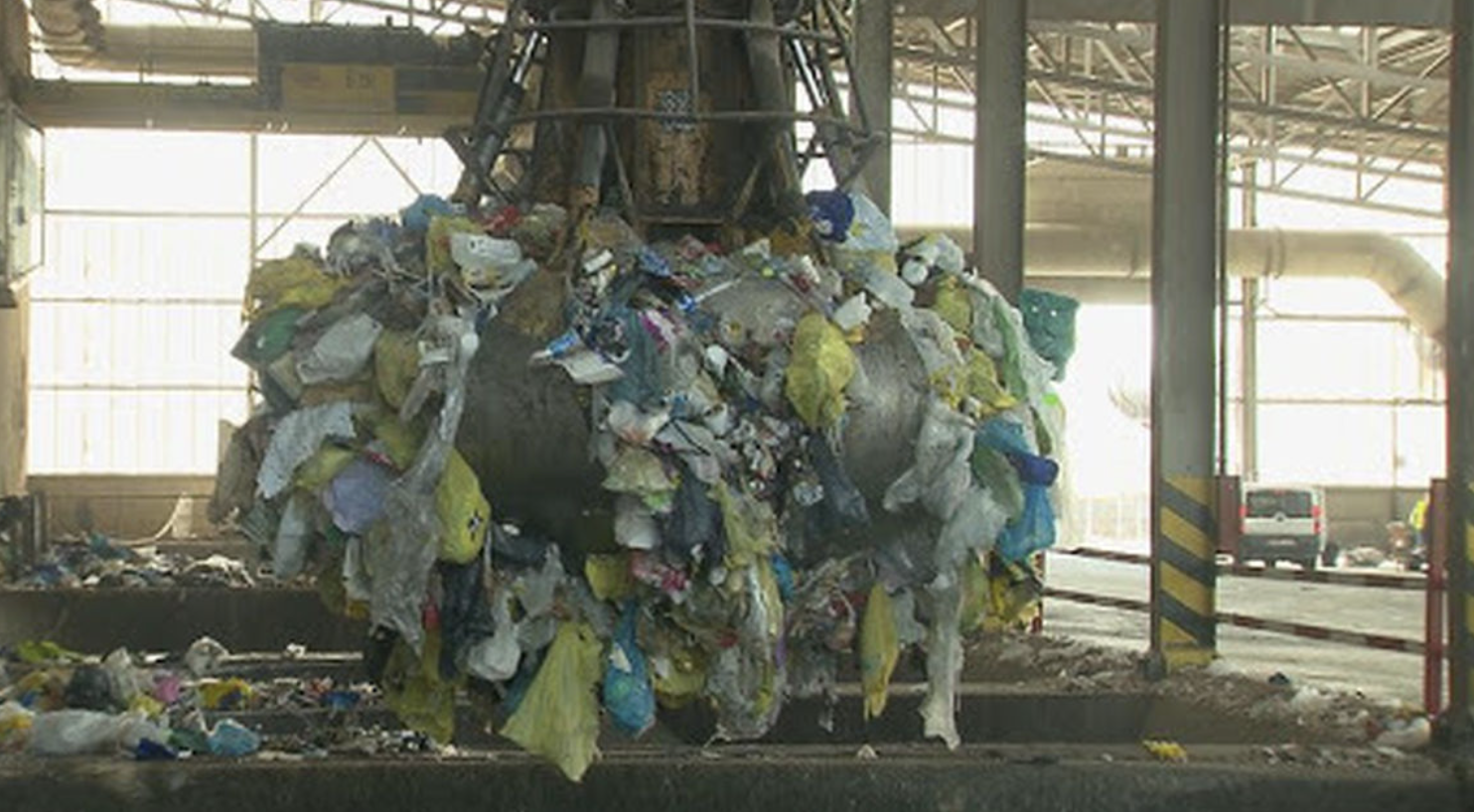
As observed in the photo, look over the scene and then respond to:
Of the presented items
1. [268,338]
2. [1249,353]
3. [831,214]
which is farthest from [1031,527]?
[1249,353]

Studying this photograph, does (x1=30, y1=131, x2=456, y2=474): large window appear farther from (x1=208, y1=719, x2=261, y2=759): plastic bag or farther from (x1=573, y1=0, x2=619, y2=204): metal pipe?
(x1=573, y1=0, x2=619, y2=204): metal pipe

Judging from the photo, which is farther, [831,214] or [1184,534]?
[1184,534]

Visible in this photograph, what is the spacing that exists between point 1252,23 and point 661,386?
14.1 m

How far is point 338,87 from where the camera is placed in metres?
20.4

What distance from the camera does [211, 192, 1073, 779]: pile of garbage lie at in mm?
5051

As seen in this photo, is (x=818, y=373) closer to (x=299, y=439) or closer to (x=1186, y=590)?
(x=299, y=439)

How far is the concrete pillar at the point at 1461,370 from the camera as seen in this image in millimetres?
8516

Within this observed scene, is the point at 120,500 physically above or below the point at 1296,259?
below

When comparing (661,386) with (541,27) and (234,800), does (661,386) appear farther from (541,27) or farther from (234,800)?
(234,800)

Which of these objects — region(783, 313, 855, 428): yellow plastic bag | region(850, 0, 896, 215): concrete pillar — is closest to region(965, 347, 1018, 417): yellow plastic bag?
region(783, 313, 855, 428): yellow plastic bag

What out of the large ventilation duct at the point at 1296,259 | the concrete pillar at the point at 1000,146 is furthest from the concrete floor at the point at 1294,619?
the large ventilation duct at the point at 1296,259

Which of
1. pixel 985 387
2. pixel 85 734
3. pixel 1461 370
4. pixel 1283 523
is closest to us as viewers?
pixel 985 387

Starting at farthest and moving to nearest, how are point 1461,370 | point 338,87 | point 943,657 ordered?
point 338,87 < point 1461,370 < point 943,657

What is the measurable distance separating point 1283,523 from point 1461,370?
2188 cm
